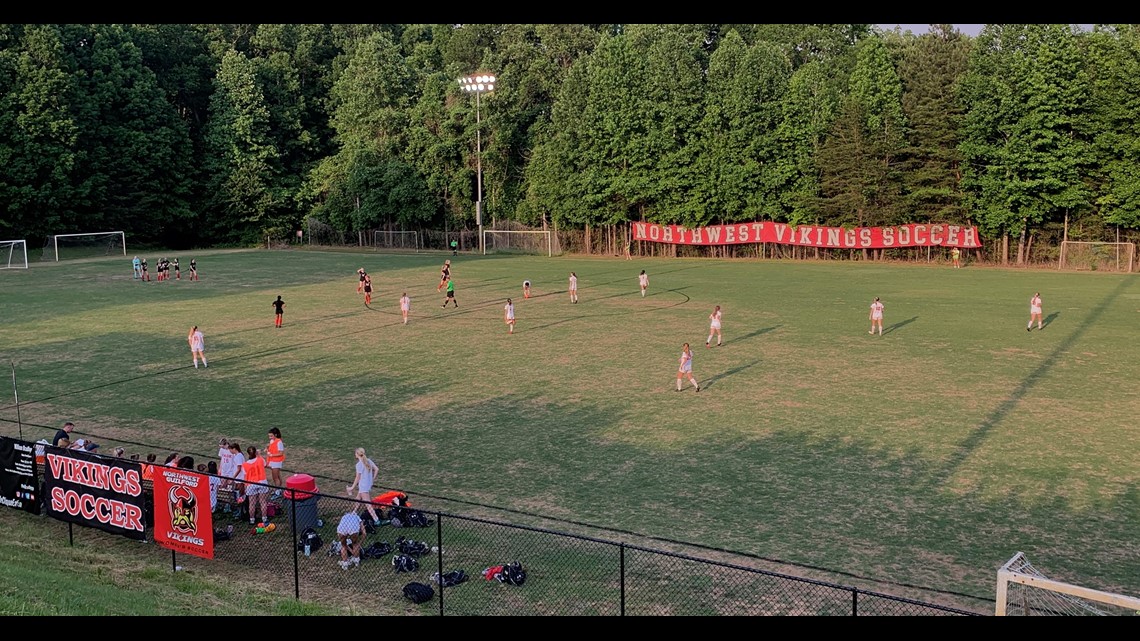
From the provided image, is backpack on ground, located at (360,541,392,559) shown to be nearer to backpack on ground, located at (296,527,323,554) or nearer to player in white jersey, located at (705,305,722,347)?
backpack on ground, located at (296,527,323,554)

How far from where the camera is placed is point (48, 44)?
8312cm

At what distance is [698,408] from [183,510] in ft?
44.0

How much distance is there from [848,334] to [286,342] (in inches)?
856

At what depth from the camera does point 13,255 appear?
7756 cm

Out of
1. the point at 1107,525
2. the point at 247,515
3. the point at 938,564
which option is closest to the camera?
the point at 938,564

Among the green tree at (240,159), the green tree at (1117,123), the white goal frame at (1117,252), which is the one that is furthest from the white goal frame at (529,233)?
the green tree at (1117,123)

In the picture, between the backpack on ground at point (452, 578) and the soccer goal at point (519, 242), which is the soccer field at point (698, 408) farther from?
the soccer goal at point (519, 242)

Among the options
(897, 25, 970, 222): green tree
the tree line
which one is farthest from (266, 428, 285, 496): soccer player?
(897, 25, 970, 222): green tree

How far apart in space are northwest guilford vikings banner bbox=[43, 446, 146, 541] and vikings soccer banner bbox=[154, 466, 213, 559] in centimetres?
37

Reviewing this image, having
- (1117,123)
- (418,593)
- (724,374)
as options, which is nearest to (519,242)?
(1117,123)

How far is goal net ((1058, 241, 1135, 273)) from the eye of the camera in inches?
2362

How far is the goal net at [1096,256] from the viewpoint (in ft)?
197
